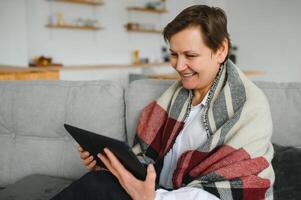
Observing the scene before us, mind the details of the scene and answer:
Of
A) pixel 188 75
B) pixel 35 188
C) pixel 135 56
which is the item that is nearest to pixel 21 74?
pixel 35 188

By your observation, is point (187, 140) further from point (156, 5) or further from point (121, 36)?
point (156, 5)

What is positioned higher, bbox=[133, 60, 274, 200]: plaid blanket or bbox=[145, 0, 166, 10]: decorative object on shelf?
bbox=[145, 0, 166, 10]: decorative object on shelf

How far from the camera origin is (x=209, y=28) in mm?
1159

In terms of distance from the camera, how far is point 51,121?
5.41ft

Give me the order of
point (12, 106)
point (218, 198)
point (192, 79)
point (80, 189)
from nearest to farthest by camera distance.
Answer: point (218, 198)
point (80, 189)
point (192, 79)
point (12, 106)

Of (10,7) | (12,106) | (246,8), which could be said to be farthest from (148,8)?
(12,106)

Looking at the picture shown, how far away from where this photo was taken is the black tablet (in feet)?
3.09

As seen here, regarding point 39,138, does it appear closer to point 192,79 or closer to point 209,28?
point 192,79

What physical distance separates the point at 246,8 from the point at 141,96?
18.5 ft

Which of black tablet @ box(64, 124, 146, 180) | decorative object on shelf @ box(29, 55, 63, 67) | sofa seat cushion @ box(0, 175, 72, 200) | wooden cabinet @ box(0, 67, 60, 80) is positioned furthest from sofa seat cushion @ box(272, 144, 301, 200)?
decorative object on shelf @ box(29, 55, 63, 67)

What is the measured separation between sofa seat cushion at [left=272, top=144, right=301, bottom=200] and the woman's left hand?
499 mm

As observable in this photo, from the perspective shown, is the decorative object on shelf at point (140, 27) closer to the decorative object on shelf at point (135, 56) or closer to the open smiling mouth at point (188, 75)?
the decorative object on shelf at point (135, 56)

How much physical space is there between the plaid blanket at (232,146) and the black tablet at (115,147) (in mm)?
190

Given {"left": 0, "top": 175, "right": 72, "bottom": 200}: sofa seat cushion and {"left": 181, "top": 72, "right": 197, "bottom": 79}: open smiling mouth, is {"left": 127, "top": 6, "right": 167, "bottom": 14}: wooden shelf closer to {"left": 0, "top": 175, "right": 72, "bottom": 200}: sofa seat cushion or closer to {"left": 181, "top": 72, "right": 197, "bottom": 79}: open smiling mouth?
{"left": 0, "top": 175, "right": 72, "bottom": 200}: sofa seat cushion
